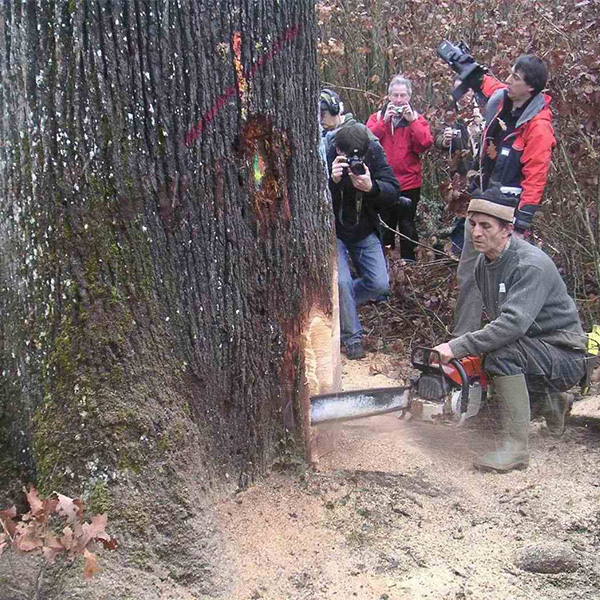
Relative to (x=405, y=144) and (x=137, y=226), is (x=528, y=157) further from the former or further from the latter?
(x=137, y=226)

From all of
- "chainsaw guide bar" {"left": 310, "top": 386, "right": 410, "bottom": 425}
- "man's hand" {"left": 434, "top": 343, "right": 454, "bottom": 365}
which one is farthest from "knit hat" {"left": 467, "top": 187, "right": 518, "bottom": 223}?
"chainsaw guide bar" {"left": 310, "top": 386, "right": 410, "bottom": 425}

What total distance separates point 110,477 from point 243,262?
90cm

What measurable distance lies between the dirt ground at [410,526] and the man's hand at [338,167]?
2125 mm

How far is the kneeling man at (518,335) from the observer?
12.0 feet

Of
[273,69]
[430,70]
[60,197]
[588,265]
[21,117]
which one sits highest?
[430,70]

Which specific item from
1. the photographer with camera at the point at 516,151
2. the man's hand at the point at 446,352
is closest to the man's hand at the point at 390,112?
the photographer with camera at the point at 516,151

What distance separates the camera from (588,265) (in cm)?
567

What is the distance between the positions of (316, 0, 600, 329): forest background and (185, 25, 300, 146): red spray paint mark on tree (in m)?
3.29

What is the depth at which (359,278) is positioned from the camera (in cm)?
578

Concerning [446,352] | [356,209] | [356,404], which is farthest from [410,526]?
[356,209]

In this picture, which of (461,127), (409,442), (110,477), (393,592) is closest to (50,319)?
(110,477)

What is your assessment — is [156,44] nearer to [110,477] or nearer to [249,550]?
[110,477]

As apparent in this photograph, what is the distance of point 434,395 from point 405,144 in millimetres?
3624

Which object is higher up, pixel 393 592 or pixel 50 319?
pixel 50 319
